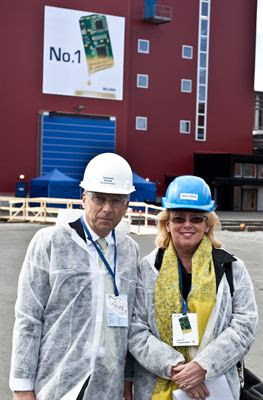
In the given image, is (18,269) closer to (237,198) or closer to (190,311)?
(190,311)

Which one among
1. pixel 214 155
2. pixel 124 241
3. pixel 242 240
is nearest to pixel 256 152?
pixel 214 155

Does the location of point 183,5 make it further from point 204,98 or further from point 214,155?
point 214,155

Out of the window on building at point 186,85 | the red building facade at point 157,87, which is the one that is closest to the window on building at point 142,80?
the red building facade at point 157,87

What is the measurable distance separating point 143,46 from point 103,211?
44896 mm

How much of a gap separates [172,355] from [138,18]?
45.3 m

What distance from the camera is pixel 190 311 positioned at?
306 centimetres

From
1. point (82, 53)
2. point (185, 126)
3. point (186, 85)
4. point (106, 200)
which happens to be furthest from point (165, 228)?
point (186, 85)

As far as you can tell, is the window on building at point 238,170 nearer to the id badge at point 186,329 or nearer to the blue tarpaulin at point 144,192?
the blue tarpaulin at point 144,192

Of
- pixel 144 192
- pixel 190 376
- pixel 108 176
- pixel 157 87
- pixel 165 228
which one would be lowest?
pixel 144 192

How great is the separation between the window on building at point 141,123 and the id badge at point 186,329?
44.0m

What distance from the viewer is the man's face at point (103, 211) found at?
3.11m

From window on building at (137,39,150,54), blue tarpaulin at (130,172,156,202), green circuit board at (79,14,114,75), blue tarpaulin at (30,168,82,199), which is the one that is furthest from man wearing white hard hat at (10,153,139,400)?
window on building at (137,39,150,54)

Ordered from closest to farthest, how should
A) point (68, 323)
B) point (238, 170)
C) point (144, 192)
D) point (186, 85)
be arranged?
point (68, 323) → point (144, 192) → point (186, 85) → point (238, 170)

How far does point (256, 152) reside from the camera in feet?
190
